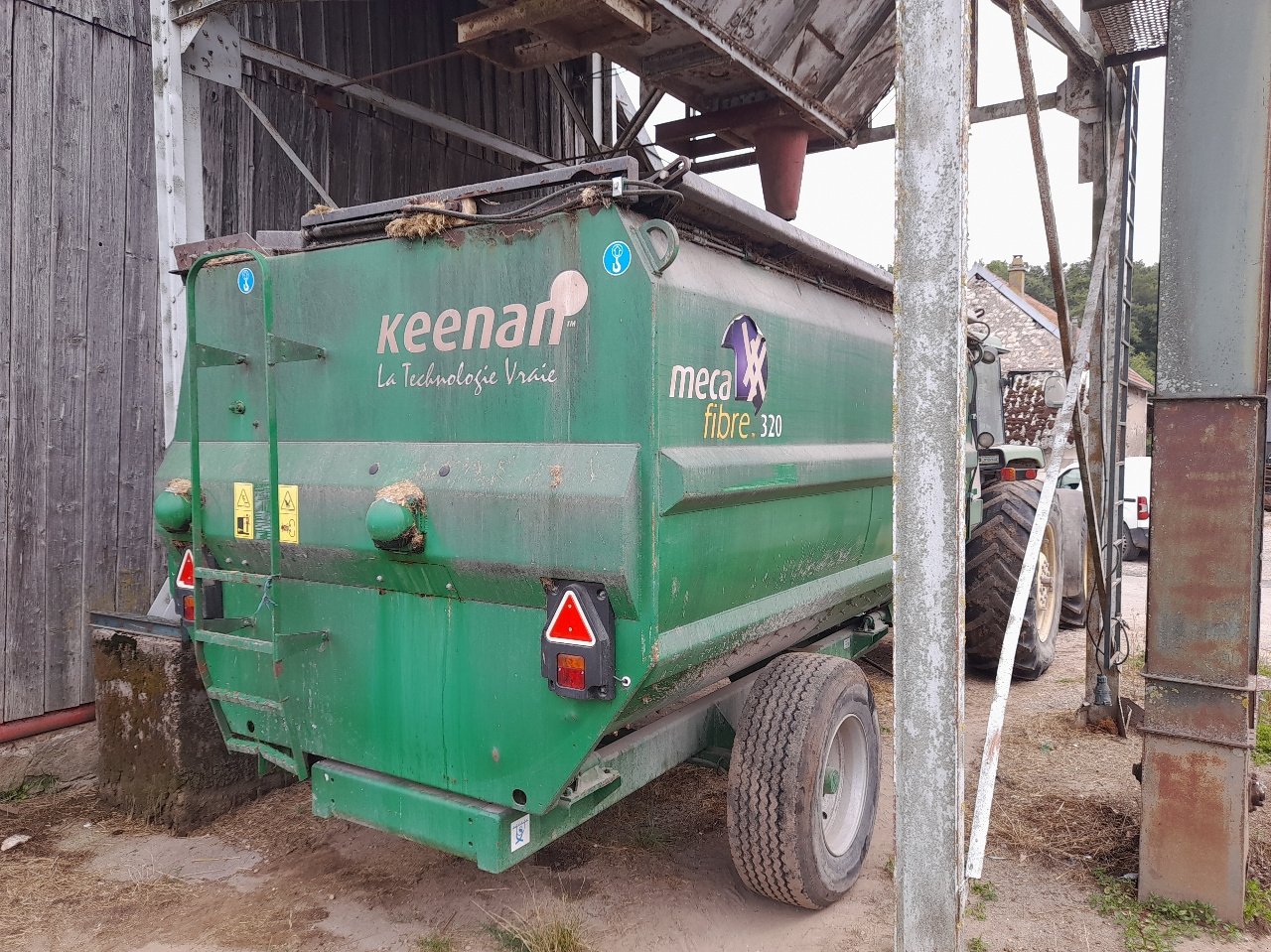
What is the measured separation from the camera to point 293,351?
3209 mm

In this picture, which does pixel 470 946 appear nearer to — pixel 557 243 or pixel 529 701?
pixel 529 701

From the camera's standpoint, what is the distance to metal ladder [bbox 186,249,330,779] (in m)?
3.03

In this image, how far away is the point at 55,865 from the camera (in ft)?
12.3

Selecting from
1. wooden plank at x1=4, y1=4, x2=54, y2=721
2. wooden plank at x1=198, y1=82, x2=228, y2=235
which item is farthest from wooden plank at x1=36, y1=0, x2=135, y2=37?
wooden plank at x1=198, y1=82, x2=228, y2=235

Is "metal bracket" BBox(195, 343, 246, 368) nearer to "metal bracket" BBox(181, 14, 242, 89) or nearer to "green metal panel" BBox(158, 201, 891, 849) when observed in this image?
"green metal panel" BBox(158, 201, 891, 849)

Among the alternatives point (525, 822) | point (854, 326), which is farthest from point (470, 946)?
point (854, 326)

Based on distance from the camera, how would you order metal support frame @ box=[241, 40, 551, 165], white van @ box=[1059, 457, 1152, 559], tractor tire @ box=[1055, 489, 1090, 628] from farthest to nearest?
white van @ box=[1059, 457, 1152, 559]
tractor tire @ box=[1055, 489, 1090, 628]
metal support frame @ box=[241, 40, 551, 165]

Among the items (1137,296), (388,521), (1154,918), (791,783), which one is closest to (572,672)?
(388,521)

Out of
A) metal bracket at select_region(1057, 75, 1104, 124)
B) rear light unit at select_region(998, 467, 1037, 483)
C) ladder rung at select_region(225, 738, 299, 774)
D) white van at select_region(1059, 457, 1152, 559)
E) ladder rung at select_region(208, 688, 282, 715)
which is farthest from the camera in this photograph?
white van at select_region(1059, 457, 1152, 559)

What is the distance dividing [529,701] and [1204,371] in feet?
8.98

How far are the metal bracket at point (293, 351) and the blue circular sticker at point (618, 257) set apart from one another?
117 centimetres

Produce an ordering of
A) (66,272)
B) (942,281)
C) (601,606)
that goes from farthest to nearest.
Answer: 1. (66,272)
2. (601,606)
3. (942,281)

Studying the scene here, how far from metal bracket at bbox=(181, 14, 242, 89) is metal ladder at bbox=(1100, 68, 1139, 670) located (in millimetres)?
4761

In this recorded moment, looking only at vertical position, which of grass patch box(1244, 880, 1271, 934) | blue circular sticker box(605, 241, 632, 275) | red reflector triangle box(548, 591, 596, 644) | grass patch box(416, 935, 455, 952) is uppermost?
blue circular sticker box(605, 241, 632, 275)
